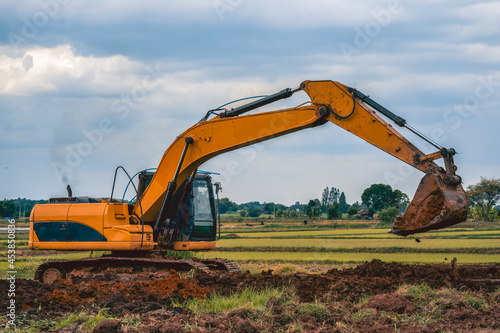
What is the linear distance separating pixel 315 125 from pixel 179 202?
4070 mm

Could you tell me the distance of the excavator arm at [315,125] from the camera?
10.3 meters

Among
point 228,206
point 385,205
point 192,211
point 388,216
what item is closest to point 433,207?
point 192,211

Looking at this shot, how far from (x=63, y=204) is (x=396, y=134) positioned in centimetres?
819

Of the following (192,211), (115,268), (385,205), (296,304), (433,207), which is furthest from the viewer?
(385,205)

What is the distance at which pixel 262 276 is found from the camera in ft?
42.3

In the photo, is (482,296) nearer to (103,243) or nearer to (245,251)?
(103,243)

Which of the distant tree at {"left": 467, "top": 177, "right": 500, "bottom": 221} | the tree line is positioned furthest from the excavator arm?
the distant tree at {"left": 467, "top": 177, "right": 500, "bottom": 221}

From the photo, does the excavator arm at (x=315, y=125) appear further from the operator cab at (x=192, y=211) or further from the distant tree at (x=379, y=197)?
the distant tree at (x=379, y=197)

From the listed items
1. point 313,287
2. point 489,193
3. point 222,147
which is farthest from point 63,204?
point 489,193

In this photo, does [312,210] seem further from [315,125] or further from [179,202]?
[315,125]

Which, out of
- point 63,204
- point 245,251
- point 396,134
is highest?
point 396,134

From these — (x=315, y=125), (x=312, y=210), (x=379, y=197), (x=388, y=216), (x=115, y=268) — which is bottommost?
(x=115, y=268)

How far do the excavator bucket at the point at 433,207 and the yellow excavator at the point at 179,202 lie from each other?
144 cm

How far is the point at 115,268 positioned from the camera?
552 inches
